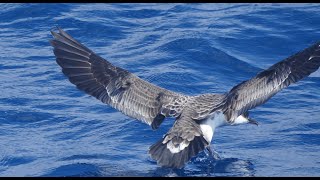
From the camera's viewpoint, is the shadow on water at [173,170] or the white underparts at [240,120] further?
Result: the white underparts at [240,120]

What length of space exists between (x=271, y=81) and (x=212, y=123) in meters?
0.99

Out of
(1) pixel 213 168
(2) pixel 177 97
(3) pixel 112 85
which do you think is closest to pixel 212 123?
(1) pixel 213 168

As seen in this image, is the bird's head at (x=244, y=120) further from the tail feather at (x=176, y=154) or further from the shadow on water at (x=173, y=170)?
the tail feather at (x=176, y=154)

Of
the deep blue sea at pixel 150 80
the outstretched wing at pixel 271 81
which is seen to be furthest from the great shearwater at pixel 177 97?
the deep blue sea at pixel 150 80

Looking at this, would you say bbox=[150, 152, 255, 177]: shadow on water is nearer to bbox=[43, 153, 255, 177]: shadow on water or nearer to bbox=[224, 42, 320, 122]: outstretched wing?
bbox=[43, 153, 255, 177]: shadow on water

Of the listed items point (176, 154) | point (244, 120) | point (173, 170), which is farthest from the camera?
point (244, 120)

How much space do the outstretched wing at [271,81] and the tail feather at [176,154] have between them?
0.93 meters

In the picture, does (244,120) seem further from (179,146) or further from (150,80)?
(150,80)

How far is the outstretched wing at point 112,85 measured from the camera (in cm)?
1019

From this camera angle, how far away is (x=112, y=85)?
10375mm

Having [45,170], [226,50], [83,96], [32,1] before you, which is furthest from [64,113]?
[32,1]

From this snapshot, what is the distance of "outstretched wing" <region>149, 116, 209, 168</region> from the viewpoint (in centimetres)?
882

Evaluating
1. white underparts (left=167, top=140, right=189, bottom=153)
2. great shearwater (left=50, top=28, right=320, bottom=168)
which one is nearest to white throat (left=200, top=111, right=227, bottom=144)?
great shearwater (left=50, top=28, right=320, bottom=168)

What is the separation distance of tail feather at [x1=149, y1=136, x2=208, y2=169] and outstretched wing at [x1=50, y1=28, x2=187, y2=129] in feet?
3.44
